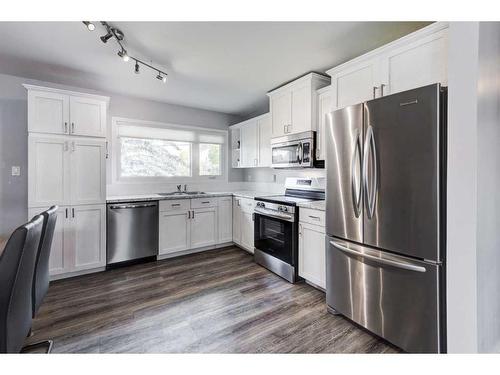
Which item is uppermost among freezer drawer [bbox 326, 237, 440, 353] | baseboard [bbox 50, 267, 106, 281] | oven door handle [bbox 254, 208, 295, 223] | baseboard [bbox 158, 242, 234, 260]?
oven door handle [bbox 254, 208, 295, 223]

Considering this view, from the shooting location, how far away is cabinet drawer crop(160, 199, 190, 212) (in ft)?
11.6

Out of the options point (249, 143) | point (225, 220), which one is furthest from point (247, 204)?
point (249, 143)

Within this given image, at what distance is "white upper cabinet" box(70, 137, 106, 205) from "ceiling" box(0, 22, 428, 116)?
2.90ft

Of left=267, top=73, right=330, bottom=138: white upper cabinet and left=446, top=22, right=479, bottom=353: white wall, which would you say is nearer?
left=446, top=22, right=479, bottom=353: white wall

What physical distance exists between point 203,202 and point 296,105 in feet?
6.71

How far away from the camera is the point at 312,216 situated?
2.60 meters

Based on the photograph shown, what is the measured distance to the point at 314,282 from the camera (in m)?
2.63

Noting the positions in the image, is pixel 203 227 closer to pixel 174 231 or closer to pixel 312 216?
pixel 174 231

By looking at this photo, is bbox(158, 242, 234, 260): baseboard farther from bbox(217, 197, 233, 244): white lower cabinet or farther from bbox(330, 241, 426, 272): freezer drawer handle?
bbox(330, 241, 426, 272): freezer drawer handle

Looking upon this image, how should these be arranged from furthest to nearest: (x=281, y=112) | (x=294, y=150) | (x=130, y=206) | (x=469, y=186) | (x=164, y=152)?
(x=164, y=152), (x=281, y=112), (x=130, y=206), (x=294, y=150), (x=469, y=186)

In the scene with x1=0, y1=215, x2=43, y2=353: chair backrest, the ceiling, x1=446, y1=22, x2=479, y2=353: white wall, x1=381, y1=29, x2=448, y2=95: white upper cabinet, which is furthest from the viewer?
the ceiling

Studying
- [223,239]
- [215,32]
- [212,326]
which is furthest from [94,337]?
[215,32]

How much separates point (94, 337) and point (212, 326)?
Answer: 0.91 m

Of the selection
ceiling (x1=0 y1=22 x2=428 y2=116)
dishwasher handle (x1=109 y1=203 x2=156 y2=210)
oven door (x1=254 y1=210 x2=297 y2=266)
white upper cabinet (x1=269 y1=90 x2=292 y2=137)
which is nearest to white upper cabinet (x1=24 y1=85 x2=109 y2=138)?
ceiling (x1=0 y1=22 x2=428 y2=116)
